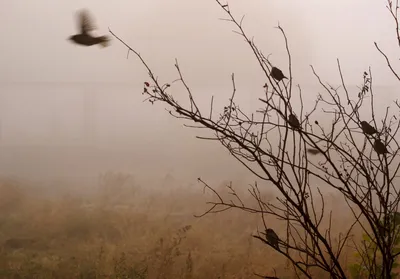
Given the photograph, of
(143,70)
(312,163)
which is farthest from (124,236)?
(312,163)

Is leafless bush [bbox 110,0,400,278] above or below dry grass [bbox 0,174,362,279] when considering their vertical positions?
above

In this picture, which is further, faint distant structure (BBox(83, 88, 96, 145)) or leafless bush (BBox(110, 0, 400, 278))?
faint distant structure (BBox(83, 88, 96, 145))

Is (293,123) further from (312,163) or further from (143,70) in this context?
(143,70)

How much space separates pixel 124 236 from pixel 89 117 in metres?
0.44

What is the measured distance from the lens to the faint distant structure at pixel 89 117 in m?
1.63

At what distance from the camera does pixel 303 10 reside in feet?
5.38

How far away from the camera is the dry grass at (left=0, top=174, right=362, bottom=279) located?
1539 mm

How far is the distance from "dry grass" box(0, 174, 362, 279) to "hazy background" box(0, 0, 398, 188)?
0.09m

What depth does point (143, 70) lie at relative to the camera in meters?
1.64

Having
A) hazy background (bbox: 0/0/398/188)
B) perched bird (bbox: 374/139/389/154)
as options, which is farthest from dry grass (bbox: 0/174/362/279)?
perched bird (bbox: 374/139/389/154)

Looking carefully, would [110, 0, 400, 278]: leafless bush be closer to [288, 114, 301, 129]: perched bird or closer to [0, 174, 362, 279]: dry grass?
[288, 114, 301, 129]: perched bird

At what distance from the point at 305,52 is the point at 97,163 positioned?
0.84m

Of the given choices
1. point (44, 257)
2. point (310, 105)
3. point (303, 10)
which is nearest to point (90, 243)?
point (44, 257)

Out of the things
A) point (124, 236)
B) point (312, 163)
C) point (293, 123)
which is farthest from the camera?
point (124, 236)
